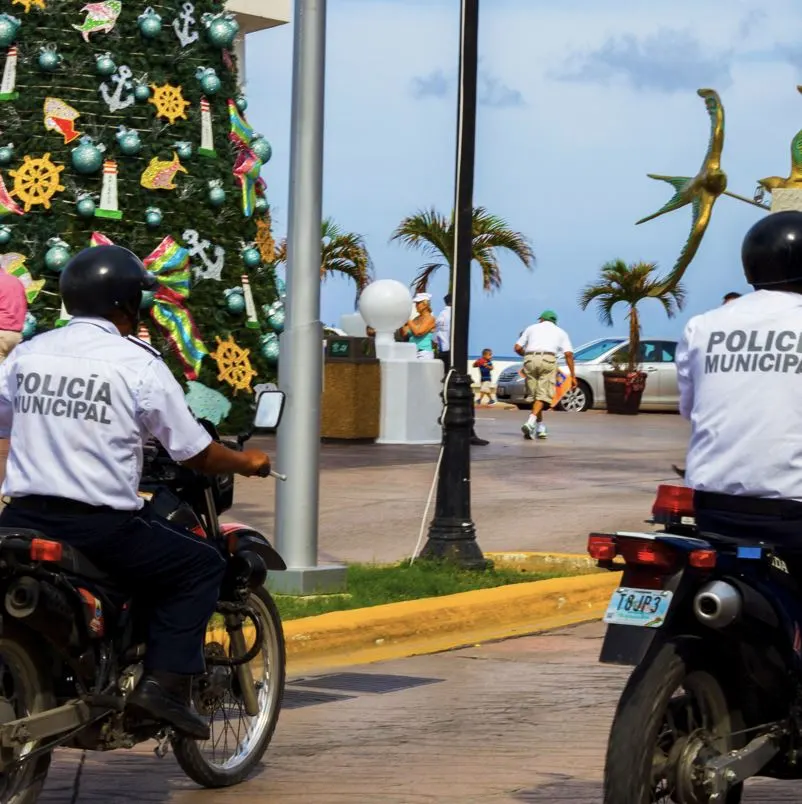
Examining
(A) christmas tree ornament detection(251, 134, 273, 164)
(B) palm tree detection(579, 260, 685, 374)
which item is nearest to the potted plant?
(B) palm tree detection(579, 260, 685, 374)

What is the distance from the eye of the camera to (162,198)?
53.1ft

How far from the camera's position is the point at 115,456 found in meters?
5.39

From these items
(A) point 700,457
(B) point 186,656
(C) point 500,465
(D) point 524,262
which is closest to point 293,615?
(B) point 186,656

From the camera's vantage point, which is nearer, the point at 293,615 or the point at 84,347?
the point at 84,347

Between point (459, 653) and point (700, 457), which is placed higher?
point (700, 457)

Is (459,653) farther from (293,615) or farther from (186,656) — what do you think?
(186,656)

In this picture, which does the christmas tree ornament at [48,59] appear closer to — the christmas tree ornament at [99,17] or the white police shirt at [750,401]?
the christmas tree ornament at [99,17]

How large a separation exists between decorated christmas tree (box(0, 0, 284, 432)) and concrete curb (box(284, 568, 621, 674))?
5.64 metres

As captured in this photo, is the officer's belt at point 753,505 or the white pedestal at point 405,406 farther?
the white pedestal at point 405,406

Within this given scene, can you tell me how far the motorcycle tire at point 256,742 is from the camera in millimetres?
6219

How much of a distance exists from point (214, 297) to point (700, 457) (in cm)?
1212

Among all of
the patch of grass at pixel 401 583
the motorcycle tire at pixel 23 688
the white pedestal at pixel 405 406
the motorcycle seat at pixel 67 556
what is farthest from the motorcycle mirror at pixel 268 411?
the white pedestal at pixel 405 406

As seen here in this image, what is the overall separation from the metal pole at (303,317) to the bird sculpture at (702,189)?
8002 mm

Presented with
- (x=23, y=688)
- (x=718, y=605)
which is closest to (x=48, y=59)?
(x=23, y=688)
